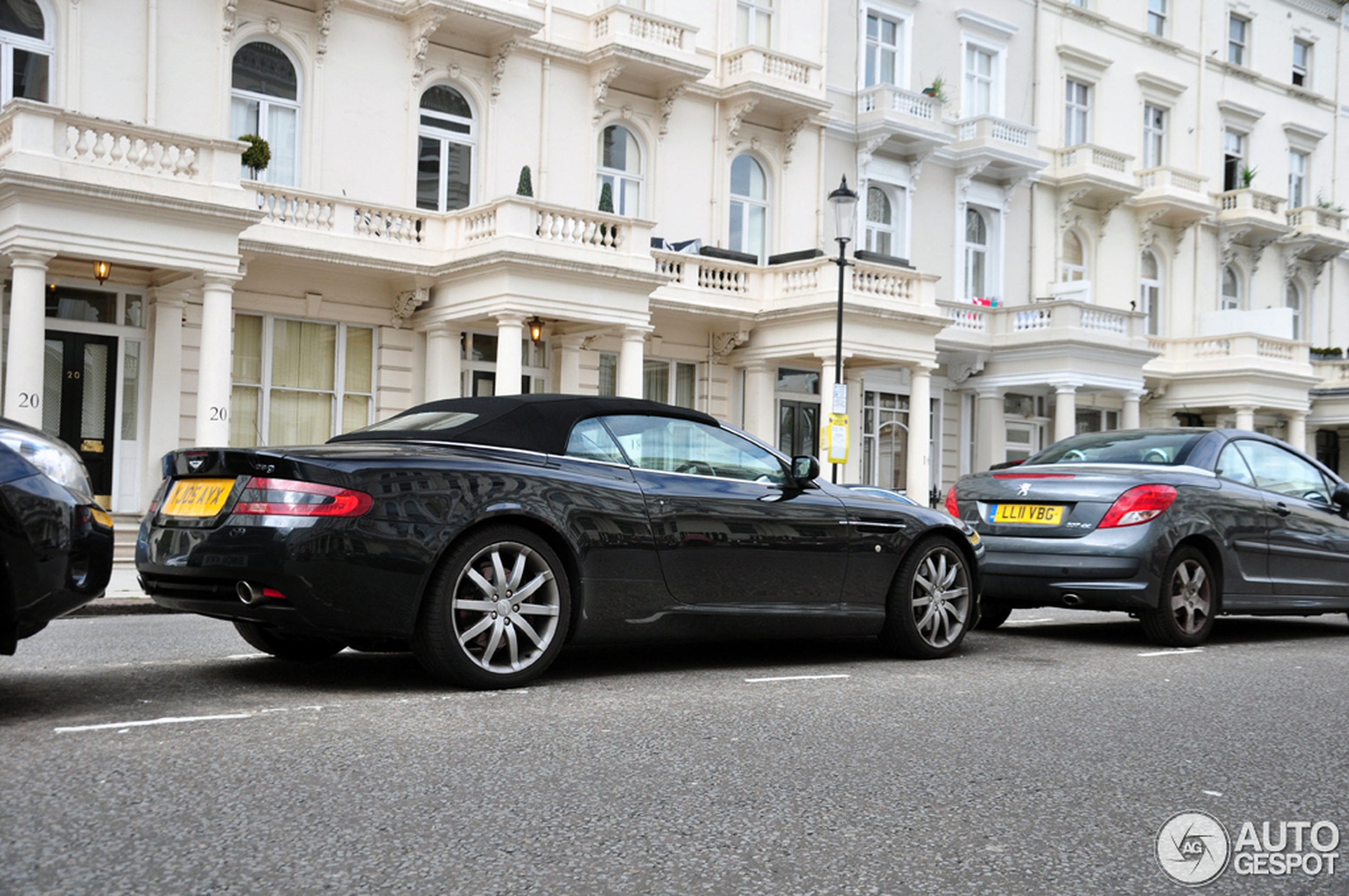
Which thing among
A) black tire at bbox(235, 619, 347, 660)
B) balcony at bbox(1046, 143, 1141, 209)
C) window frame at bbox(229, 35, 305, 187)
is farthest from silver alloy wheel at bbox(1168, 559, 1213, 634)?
balcony at bbox(1046, 143, 1141, 209)

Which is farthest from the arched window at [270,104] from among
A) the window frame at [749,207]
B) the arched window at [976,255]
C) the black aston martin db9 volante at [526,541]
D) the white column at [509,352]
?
the arched window at [976,255]

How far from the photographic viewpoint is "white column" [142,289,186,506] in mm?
18484

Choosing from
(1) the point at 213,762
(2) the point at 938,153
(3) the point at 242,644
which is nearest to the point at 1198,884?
(1) the point at 213,762

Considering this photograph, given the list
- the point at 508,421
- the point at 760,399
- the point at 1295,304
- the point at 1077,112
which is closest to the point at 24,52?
the point at 760,399

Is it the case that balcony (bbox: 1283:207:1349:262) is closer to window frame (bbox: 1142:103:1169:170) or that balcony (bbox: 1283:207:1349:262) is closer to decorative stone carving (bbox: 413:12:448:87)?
window frame (bbox: 1142:103:1169:170)

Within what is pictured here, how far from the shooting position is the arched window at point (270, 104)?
20125 millimetres

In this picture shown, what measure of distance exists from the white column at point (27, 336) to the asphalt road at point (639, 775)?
930 centimetres

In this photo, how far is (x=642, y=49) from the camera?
23.3m

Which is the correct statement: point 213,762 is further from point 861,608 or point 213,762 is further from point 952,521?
point 952,521

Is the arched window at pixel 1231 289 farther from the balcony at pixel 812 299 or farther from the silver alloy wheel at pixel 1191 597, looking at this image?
the silver alloy wheel at pixel 1191 597

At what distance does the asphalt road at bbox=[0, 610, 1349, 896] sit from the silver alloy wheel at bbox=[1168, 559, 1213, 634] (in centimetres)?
155

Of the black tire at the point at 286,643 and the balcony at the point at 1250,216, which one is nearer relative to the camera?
the black tire at the point at 286,643

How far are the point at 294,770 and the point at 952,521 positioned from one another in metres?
4.72

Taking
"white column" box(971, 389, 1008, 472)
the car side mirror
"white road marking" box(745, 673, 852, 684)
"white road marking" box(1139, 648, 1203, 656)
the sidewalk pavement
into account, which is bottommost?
the sidewalk pavement
